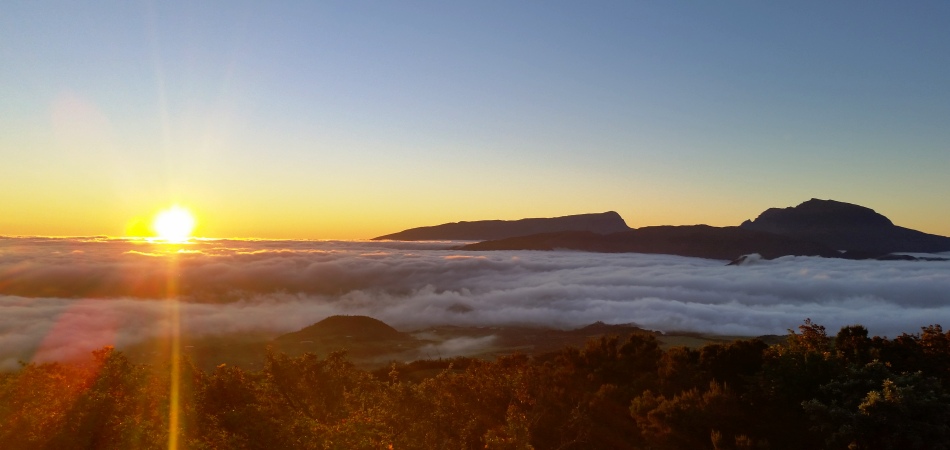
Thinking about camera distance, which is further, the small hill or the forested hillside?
the small hill

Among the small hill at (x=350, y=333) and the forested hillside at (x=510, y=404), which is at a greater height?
the forested hillside at (x=510, y=404)

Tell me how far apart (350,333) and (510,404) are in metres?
166

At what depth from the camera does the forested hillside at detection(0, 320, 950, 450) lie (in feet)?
73.7

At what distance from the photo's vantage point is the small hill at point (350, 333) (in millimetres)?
184000

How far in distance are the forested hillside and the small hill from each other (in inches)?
5904

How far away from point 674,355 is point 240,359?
5370 inches

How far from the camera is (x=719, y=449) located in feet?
92.3

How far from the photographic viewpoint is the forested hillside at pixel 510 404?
22.5 meters

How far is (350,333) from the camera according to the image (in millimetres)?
190125

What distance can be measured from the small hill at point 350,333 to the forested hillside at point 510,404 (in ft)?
492

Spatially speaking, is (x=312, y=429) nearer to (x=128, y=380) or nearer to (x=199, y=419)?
(x=199, y=419)

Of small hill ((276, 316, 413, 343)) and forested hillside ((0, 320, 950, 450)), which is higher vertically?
forested hillside ((0, 320, 950, 450))

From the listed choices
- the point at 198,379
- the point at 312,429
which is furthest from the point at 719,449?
the point at 198,379

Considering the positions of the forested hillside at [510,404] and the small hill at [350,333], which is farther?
the small hill at [350,333]
